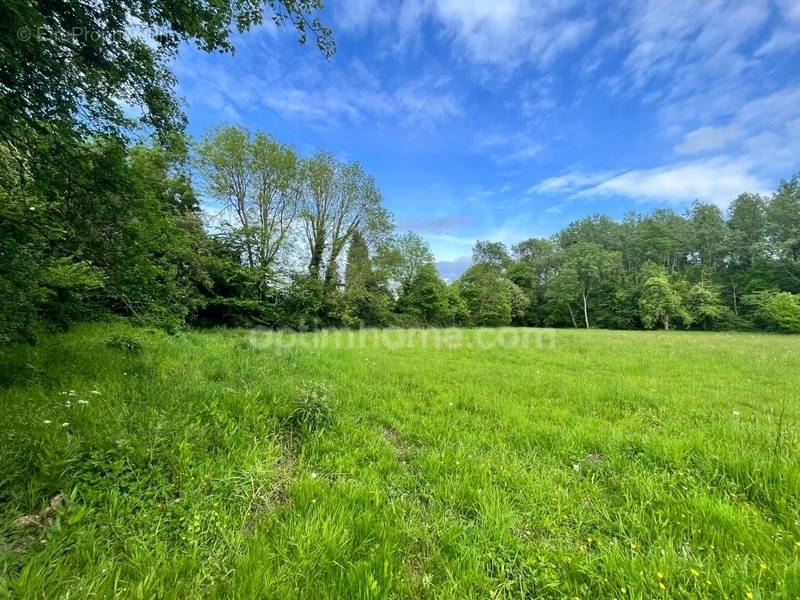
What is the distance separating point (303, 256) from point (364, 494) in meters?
19.3

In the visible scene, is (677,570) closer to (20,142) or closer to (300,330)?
(20,142)

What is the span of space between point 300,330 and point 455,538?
17.6 m

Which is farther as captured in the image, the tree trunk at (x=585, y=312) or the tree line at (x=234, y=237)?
the tree trunk at (x=585, y=312)

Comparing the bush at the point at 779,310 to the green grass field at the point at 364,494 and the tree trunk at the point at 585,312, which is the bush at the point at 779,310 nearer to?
the tree trunk at the point at 585,312

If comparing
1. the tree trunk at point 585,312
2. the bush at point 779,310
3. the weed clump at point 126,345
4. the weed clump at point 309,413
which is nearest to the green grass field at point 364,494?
the weed clump at point 309,413

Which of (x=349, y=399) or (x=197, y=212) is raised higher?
(x=197, y=212)

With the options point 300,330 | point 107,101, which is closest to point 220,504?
point 107,101

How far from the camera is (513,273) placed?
148ft

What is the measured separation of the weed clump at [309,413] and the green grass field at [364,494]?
24mm

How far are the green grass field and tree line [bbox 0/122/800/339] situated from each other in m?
1.63

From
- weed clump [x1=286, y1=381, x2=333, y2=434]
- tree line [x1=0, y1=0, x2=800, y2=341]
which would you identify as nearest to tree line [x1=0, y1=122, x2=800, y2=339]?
tree line [x1=0, y1=0, x2=800, y2=341]

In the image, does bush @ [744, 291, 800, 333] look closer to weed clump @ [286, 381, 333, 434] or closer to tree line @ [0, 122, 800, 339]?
tree line @ [0, 122, 800, 339]

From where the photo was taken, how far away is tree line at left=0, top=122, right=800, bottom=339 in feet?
12.9

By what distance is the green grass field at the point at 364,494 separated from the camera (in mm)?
1767
